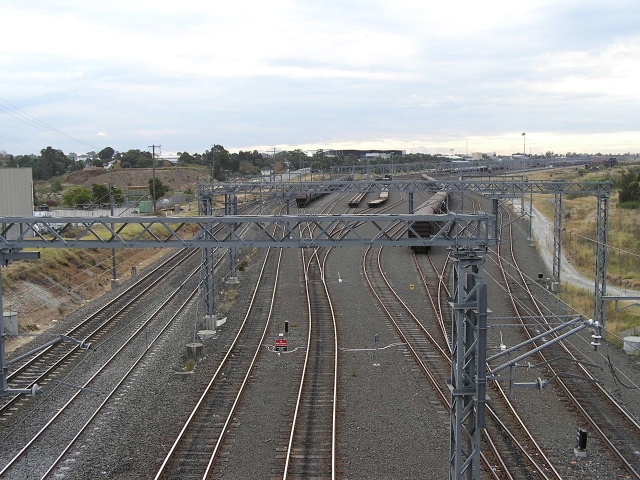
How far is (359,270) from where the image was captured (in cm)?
3136

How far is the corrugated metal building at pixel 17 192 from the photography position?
28.1 metres

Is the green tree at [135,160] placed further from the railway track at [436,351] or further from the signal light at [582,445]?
the signal light at [582,445]

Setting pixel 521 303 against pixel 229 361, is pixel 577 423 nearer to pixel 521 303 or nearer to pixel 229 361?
A: pixel 229 361

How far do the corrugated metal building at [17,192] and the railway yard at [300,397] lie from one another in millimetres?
6568

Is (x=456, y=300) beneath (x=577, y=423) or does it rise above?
above

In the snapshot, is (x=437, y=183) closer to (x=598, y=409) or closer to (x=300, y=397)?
(x=598, y=409)

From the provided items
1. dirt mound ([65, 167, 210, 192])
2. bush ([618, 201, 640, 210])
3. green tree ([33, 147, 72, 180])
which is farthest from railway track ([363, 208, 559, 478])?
green tree ([33, 147, 72, 180])

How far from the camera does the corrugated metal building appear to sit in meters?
28.1

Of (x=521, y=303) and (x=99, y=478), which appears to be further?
(x=521, y=303)

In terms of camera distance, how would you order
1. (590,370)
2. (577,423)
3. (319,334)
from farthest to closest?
(319,334) < (590,370) < (577,423)

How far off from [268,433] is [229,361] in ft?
16.5

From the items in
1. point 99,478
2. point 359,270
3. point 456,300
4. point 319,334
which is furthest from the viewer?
point 359,270

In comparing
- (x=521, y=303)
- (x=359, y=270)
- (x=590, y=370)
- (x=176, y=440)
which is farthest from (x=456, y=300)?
(x=359, y=270)

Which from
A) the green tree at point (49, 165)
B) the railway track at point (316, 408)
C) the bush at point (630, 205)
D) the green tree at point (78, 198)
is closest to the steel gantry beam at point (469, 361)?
the railway track at point (316, 408)
